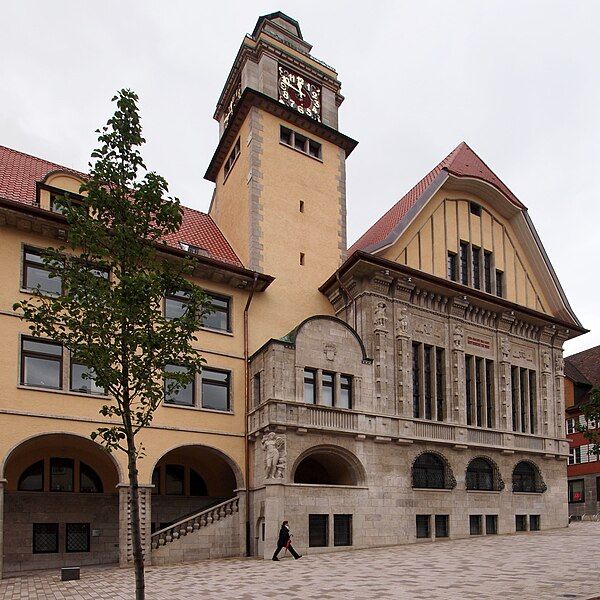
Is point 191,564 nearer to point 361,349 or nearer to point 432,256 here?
point 361,349

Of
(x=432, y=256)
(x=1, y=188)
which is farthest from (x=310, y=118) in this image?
(x=1, y=188)

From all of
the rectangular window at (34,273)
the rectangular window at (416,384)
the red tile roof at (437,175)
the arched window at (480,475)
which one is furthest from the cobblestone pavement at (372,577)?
the red tile roof at (437,175)

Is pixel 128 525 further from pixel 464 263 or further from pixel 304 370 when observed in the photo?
pixel 464 263

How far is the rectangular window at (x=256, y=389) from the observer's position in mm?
26653

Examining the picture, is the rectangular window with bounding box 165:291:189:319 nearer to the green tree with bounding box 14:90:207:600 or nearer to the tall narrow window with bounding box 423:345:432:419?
the tall narrow window with bounding box 423:345:432:419

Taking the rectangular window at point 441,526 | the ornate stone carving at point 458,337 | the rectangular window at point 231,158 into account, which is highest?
the rectangular window at point 231,158

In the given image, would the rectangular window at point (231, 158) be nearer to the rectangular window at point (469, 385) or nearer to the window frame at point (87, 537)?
the rectangular window at point (469, 385)

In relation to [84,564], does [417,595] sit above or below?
above

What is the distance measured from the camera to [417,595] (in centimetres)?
1458

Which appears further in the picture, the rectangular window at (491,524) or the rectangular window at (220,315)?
the rectangular window at (491,524)

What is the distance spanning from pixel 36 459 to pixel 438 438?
16.4m

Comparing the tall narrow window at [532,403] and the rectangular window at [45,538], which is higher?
the tall narrow window at [532,403]

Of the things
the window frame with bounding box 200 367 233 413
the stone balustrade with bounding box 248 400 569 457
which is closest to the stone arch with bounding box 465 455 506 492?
the stone balustrade with bounding box 248 400 569 457

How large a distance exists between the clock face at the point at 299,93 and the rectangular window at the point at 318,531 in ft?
62.5
